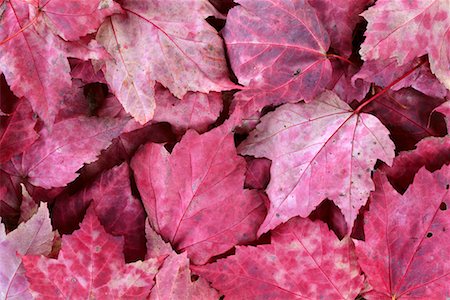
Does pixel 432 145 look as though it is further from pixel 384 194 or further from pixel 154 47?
pixel 154 47

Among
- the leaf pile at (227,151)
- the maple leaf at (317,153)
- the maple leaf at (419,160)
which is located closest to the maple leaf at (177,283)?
the leaf pile at (227,151)

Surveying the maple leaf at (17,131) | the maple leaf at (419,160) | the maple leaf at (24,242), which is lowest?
the maple leaf at (419,160)

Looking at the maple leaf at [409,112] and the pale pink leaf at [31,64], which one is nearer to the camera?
the pale pink leaf at [31,64]

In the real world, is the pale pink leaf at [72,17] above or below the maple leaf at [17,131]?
above

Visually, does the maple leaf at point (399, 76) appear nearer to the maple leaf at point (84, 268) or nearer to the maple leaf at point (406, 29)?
the maple leaf at point (406, 29)

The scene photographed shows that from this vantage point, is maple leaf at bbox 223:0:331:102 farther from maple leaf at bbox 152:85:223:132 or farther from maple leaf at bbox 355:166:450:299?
maple leaf at bbox 355:166:450:299

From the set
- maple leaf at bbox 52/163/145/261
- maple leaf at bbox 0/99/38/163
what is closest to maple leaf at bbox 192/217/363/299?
maple leaf at bbox 52/163/145/261

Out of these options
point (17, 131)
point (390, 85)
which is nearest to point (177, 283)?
point (17, 131)

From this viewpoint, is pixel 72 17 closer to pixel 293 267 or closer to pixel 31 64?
pixel 31 64
